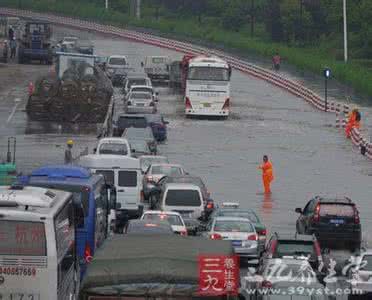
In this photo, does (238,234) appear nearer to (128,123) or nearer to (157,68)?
(128,123)

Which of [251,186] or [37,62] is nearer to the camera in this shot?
[251,186]

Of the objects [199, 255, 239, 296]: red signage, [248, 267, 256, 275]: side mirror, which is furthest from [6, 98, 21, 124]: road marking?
[199, 255, 239, 296]: red signage

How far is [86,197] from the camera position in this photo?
1109 inches

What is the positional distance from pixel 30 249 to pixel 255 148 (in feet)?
120

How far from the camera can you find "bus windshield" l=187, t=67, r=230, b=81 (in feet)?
219

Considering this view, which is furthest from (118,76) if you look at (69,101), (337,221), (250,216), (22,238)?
(22,238)

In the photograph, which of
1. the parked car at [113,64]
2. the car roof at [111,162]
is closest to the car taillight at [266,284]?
the car roof at [111,162]

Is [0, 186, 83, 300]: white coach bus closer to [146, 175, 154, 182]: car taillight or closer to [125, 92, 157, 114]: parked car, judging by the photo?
[146, 175, 154, 182]: car taillight

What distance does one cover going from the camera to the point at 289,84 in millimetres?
78312

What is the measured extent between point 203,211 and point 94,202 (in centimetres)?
945

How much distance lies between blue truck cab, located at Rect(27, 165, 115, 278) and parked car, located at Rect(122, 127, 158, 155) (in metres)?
20.0

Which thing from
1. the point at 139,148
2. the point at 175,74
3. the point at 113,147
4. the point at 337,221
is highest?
the point at 175,74

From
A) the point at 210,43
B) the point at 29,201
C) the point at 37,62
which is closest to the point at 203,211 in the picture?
the point at 29,201

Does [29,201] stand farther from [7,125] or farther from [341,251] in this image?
[7,125]
